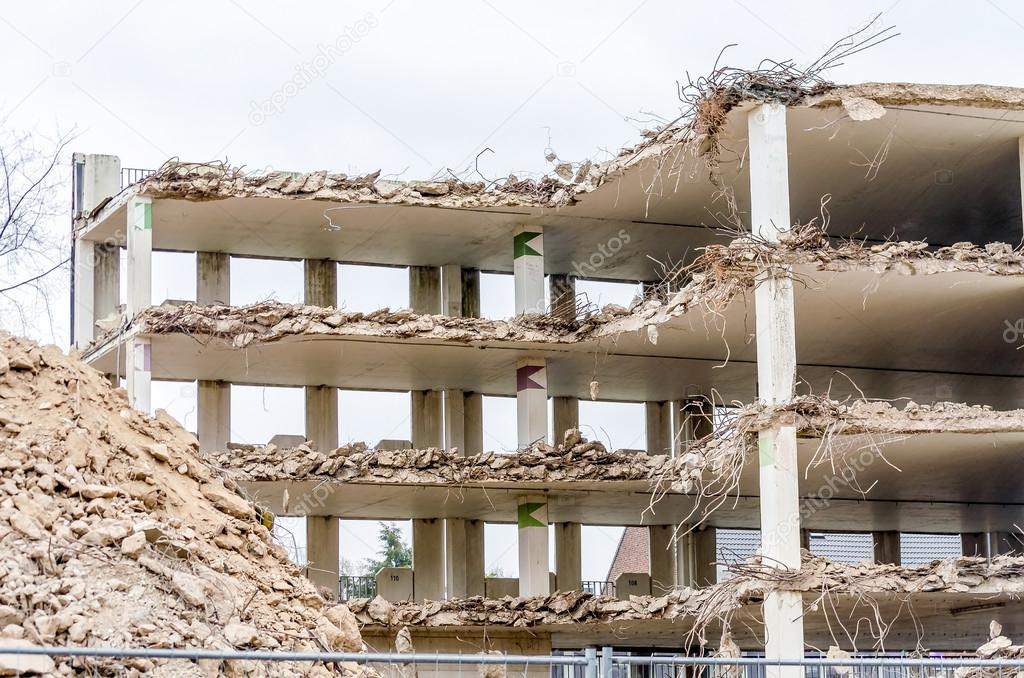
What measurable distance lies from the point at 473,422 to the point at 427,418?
38.6 inches

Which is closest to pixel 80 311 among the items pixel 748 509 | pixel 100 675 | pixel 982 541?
pixel 748 509

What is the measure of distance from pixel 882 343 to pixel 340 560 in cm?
1145

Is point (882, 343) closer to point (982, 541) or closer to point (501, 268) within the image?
point (501, 268)

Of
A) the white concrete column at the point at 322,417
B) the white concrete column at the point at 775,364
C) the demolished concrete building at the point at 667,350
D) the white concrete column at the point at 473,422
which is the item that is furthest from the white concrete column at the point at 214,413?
the white concrete column at the point at 775,364

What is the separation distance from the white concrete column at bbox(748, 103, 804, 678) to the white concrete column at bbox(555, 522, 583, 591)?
948 centimetres

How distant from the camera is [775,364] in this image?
18.8m

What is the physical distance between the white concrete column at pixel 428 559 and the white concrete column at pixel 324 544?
1.60 meters

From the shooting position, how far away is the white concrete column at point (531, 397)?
24703 millimetres

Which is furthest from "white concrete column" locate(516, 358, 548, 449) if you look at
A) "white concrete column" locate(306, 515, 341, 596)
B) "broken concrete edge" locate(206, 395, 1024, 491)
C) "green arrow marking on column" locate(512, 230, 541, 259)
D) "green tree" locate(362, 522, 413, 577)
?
"green tree" locate(362, 522, 413, 577)

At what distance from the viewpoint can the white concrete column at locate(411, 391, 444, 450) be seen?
27.0 meters

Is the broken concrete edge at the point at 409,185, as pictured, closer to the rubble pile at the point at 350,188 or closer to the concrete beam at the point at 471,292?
the rubble pile at the point at 350,188

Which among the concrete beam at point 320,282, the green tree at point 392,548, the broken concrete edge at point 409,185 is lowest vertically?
the green tree at point 392,548

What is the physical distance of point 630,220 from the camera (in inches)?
968

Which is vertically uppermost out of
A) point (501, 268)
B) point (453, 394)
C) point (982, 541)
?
point (501, 268)
